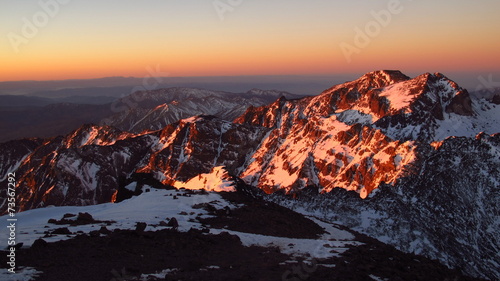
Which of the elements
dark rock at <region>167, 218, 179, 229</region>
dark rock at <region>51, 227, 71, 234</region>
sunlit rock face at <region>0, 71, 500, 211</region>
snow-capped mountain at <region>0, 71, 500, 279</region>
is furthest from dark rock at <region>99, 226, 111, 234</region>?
sunlit rock face at <region>0, 71, 500, 211</region>

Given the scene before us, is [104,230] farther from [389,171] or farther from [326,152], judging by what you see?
[326,152]

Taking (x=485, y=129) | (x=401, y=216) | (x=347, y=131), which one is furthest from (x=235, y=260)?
(x=485, y=129)

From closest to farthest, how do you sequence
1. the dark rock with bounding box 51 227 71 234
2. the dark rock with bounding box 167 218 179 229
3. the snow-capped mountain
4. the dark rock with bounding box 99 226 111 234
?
the dark rock with bounding box 51 227 71 234 → the dark rock with bounding box 99 226 111 234 → the dark rock with bounding box 167 218 179 229 → the snow-capped mountain

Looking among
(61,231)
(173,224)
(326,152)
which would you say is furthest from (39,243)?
(326,152)

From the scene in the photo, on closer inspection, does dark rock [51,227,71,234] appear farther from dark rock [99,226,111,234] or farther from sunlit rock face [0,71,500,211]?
sunlit rock face [0,71,500,211]

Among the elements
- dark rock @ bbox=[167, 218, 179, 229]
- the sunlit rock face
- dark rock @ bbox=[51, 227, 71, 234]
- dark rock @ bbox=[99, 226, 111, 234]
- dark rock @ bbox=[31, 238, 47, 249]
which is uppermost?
dark rock @ bbox=[31, 238, 47, 249]

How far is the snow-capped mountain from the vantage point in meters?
54.6

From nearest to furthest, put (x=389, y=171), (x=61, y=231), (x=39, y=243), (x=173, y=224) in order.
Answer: (x=39, y=243)
(x=61, y=231)
(x=173, y=224)
(x=389, y=171)

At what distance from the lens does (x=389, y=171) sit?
316 ft

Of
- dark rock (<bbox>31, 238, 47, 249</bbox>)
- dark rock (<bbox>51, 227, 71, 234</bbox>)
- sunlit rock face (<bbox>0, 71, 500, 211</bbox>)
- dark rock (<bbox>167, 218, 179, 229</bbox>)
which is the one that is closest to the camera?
dark rock (<bbox>31, 238, 47, 249</bbox>)

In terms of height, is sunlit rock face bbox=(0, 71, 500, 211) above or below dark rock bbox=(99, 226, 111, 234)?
below

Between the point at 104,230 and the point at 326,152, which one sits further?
the point at 326,152

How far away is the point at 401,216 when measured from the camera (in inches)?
2148

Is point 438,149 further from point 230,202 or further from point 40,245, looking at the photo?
point 40,245
